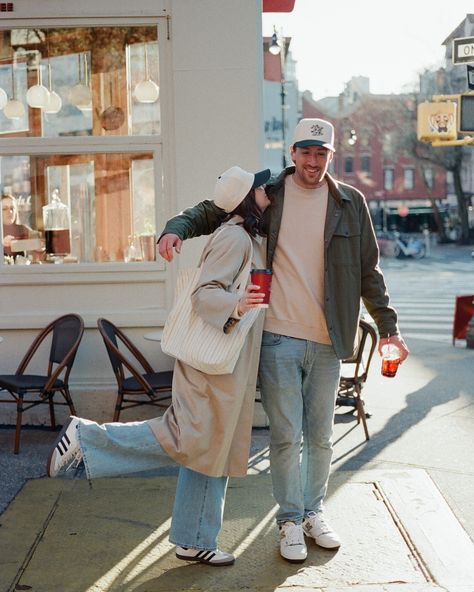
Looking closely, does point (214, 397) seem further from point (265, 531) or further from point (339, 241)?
point (265, 531)

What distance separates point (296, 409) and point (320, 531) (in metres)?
0.66

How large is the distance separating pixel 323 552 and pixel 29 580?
53.6 inches

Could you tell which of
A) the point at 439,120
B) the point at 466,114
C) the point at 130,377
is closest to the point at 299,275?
the point at 130,377

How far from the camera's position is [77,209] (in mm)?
7668

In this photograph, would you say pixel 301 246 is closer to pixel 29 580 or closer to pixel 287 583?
pixel 287 583

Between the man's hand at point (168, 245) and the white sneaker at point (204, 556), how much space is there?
1.34 m

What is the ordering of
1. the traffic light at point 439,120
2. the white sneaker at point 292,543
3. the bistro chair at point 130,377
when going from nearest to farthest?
the white sneaker at point 292,543, the bistro chair at point 130,377, the traffic light at point 439,120

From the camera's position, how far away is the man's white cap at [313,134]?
418 cm

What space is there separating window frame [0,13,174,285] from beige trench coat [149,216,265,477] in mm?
3310

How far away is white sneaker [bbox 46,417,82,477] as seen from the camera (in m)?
4.03

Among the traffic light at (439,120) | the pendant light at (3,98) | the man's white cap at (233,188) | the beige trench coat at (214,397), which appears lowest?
the beige trench coat at (214,397)

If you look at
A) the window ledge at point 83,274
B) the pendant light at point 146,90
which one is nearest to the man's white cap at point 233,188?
the window ledge at point 83,274

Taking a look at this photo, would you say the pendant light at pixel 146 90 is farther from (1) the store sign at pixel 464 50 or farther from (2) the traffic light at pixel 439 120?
(2) the traffic light at pixel 439 120

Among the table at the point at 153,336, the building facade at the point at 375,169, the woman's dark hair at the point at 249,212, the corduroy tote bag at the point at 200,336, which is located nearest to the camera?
the corduroy tote bag at the point at 200,336
